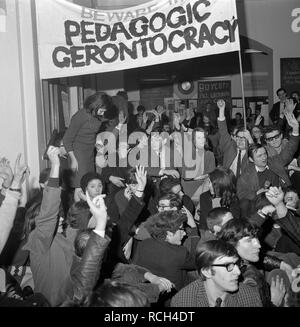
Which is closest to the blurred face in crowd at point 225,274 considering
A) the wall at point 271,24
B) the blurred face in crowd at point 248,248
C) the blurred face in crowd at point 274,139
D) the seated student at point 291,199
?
the blurred face in crowd at point 248,248

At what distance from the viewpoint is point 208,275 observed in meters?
2.30

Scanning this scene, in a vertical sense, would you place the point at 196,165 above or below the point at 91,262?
above

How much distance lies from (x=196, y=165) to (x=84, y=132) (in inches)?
44.8

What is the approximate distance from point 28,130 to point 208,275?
277 cm

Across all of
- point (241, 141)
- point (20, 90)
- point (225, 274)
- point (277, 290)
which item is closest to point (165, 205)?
point (277, 290)

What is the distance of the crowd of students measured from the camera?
2.30 m

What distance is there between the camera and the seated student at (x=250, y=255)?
241 centimetres

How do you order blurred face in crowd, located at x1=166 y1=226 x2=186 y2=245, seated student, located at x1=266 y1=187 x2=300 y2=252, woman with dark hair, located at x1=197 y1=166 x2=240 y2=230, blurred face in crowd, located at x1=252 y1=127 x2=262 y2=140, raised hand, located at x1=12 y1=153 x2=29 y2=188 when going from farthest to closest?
blurred face in crowd, located at x1=252 y1=127 x2=262 y2=140 → woman with dark hair, located at x1=197 y1=166 x2=240 y2=230 → blurred face in crowd, located at x1=166 y1=226 x2=186 y2=245 → seated student, located at x1=266 y1=187 x2=300 y2=252 → raised hand, located at x1=12 y1=153 x2=29 y2=188

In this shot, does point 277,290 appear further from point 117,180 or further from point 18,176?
point 117,180

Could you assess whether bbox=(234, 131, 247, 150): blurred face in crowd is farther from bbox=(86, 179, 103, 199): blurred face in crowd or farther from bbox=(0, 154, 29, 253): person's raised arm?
bbox=(0, 154, 29, 253): person's raised arm

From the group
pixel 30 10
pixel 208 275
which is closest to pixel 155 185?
pixel 30 10

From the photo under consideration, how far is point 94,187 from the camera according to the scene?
3.60m

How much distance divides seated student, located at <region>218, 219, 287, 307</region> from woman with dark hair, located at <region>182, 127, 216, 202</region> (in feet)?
6.45

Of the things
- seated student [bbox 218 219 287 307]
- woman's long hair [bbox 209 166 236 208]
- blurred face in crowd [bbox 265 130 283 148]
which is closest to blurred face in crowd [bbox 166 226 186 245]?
seated student [bbox 218 219 287 307]
